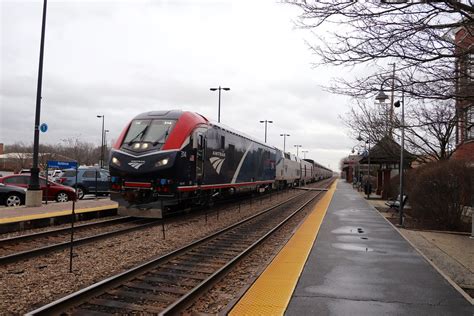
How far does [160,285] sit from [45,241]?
4866mm

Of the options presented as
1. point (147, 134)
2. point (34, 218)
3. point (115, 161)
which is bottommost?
point (34, 218)

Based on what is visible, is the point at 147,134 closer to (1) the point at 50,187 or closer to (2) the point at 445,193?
(1) the point at 50,187

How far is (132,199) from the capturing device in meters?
13.3

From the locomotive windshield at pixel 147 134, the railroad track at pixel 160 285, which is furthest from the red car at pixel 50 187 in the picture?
the railroad track at pixel 160 285

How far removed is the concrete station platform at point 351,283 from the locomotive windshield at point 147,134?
5.61 meters

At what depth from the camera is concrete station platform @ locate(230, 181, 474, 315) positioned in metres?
5.47

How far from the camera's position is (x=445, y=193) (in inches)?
560

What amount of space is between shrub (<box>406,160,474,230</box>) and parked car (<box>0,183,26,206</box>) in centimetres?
1591

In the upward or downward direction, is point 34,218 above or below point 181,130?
below

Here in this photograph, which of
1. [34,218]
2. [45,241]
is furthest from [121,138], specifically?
[45,241]

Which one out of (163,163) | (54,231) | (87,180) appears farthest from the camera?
(87,180)

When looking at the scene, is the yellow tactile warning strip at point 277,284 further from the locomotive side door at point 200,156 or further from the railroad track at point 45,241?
the locomotive side door at point 200,156

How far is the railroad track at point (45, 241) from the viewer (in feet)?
26.9

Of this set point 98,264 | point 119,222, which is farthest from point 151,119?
point 98,264
